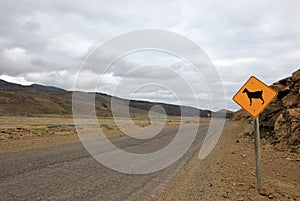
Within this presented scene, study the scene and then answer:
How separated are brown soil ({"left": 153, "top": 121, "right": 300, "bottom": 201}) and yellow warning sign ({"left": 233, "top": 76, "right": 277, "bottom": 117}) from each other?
1859mm

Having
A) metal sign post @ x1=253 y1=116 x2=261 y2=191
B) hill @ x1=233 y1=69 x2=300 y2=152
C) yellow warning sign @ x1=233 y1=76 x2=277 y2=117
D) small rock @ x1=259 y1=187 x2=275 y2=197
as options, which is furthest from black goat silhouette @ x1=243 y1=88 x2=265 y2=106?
hill @ x1=233 y1=69 x2=300 y2=152

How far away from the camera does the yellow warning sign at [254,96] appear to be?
6098 mm

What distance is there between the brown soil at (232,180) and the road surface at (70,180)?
482 mm

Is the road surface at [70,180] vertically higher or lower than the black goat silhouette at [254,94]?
lower

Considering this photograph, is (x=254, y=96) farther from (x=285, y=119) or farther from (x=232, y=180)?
(x=285, y=119)

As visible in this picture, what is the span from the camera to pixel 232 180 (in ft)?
24.6

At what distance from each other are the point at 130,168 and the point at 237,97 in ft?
12.9

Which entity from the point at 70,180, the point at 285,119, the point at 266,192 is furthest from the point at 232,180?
the point at 285,119

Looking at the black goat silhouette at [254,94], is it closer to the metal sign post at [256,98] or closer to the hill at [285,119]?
the metal sign post at [256,98]

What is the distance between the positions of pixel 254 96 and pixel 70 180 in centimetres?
475

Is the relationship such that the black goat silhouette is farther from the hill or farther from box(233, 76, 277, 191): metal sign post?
the hill

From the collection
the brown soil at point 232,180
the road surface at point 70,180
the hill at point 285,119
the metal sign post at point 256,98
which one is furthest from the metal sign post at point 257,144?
the hill at point 285,119

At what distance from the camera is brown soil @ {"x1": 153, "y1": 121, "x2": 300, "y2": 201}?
19.8 ft

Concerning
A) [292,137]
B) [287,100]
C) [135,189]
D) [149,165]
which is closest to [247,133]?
[287,100]
